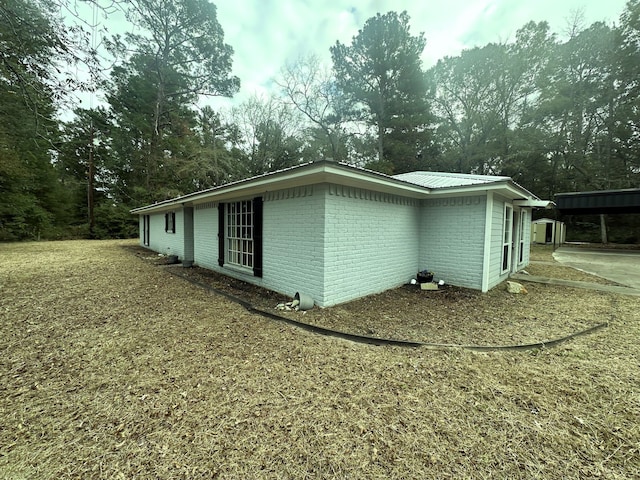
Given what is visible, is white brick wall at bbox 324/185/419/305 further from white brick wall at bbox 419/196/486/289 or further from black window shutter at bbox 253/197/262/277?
black window shutter at bbox 253/197/262/277

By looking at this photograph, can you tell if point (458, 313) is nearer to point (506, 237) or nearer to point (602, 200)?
point (506, 237)

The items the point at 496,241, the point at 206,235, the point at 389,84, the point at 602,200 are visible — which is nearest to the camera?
the point at 496,241

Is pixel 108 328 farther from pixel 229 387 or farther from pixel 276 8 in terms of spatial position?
pixel 276 8

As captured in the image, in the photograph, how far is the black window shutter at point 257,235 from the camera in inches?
222

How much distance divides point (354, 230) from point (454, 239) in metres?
2.64

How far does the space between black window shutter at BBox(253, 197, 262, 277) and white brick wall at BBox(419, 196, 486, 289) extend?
386 cm

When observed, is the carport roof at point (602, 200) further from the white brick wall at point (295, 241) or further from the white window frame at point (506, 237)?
the white brick wall at point (295, 241)

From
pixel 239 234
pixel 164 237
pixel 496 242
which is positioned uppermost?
pixel 239 234

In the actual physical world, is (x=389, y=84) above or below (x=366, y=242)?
above

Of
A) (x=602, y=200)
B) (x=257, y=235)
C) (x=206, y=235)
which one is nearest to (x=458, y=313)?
(x=257, y=235)

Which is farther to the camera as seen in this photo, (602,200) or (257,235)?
(602,200)

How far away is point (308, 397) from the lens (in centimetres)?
215

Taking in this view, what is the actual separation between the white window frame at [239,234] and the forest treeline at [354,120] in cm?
1105

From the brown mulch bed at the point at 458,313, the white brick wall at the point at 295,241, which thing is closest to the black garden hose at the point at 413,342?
the brown mulch bed at the point at 458,313
